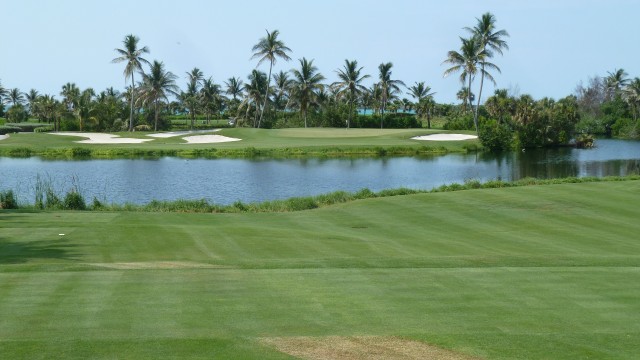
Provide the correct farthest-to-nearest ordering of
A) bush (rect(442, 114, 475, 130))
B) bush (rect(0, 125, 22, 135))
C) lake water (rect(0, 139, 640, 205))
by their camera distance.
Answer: bush (rect(442, 114, 475, 130)), bush (rect(0, 125, 22, 135)), lake water (rect(0, 139, 640, 205))

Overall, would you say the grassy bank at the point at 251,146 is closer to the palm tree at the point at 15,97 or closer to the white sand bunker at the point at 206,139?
the white sand bunker at the point at 206,139

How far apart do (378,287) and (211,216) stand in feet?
51.7

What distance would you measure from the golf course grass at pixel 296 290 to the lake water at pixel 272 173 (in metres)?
17.9

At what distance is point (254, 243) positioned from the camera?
20656mm

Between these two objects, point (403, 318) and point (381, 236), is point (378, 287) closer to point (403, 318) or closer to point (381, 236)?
point (403, 318)

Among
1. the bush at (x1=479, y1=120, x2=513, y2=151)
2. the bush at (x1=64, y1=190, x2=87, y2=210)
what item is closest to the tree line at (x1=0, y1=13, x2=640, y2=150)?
the bush at (x1=479, y1=120, x2=513, y2=151)

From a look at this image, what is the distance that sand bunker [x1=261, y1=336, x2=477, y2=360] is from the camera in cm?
978

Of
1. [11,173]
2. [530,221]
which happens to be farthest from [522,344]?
[11,173]

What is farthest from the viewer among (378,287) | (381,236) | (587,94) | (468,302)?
(587,94)

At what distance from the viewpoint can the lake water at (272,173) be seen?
45.1m

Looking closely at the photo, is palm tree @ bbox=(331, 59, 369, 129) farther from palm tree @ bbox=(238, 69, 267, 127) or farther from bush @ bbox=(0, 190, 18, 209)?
bush @ bbox=(0, 190, 18, 209)

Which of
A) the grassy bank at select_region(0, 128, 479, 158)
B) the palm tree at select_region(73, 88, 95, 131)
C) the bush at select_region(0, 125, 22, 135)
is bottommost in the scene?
the grassy bank at select_region(0, 128, 479, 158)

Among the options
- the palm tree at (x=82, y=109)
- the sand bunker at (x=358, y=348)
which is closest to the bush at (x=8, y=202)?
the sand bunker at (x=358, y=348)

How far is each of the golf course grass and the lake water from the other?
1795 cm
